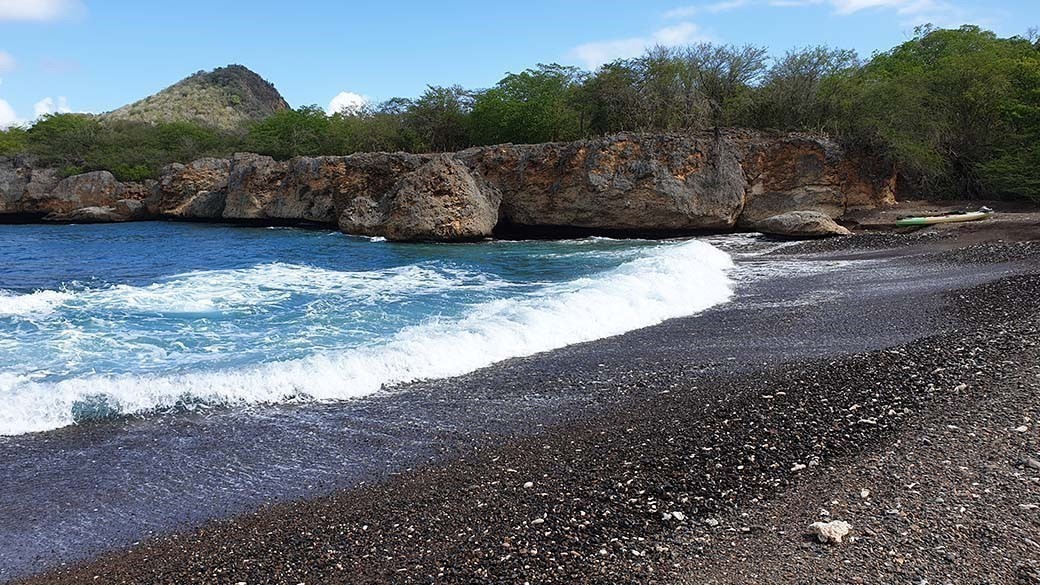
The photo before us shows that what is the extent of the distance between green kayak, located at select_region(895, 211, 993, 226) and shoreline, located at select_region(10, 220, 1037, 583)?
17.1 meters

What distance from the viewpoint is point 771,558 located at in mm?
3436

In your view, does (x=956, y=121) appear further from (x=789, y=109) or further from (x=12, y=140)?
(x=12, y=140)

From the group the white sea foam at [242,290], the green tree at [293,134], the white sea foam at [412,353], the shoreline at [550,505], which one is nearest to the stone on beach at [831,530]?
the shoreline at [550,505]

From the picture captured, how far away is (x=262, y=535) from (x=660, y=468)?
2771mm

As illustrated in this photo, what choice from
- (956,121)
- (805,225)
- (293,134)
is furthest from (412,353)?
(293,134)

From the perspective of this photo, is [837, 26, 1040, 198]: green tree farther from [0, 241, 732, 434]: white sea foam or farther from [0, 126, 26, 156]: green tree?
[0, 126, 26, 156]: green tree

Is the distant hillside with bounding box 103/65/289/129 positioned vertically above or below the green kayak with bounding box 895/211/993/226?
above

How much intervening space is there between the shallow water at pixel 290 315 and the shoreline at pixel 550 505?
8.41 ft

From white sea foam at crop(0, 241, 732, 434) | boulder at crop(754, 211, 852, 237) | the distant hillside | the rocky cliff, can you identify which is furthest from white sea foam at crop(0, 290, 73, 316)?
the distant hillside

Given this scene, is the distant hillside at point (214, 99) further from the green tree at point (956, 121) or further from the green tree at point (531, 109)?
the green tree at point (956, 121)

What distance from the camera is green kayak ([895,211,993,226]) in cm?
1989

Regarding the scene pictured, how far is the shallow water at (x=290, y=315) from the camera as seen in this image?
22.6 feet

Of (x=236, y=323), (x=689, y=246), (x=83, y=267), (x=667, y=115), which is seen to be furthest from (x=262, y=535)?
(x=667, y=115)

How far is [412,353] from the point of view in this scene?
788cm
